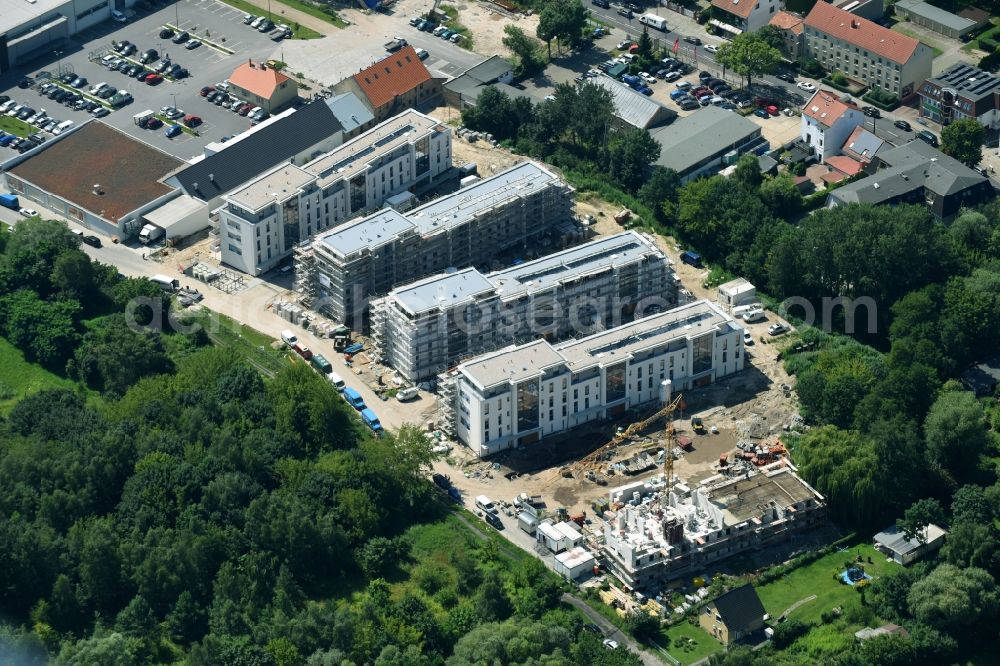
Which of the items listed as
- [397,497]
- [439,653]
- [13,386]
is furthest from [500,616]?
[13,386]

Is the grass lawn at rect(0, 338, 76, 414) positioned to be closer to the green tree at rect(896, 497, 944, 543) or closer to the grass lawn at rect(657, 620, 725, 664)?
the grass lawn at rect(657, 620, 725, 664)

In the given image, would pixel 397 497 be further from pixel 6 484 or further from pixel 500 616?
pixel 6 484

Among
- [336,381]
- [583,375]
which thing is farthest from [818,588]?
[336,381]

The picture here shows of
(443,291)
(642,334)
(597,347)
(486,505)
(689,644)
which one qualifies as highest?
(443,291)

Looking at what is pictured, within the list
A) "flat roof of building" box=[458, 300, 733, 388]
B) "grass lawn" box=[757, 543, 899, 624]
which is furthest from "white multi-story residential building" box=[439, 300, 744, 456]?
"grass lawn" box=[757, 543, 899, 624]

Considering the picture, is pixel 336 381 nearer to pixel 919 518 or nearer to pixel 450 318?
pixel 450 318

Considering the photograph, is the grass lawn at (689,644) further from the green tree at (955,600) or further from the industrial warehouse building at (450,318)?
the industrial warehouse building at (450,318)
